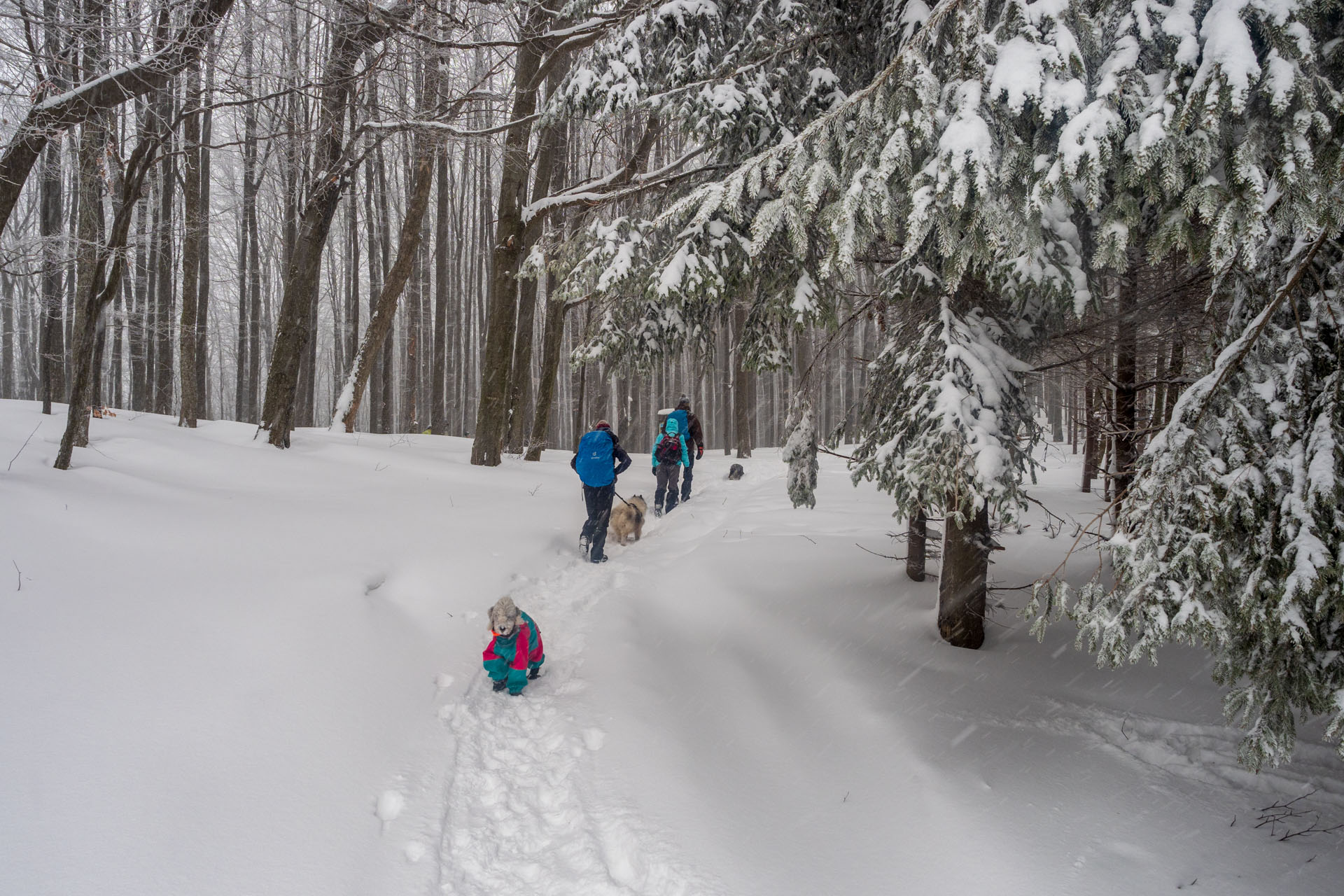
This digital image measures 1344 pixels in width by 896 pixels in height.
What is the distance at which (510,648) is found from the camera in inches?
184

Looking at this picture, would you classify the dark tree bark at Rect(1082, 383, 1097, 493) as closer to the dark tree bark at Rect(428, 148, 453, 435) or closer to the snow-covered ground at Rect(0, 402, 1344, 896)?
the snow-covered ground at Rect(0, 402, 1344, 896)

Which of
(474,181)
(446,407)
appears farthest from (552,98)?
(446,407)

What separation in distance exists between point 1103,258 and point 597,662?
14.2ft

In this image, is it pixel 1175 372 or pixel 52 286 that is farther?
pixel 52 286

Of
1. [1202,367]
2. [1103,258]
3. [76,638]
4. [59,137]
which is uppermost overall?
[59,137]

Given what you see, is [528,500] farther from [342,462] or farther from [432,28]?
[432,28]

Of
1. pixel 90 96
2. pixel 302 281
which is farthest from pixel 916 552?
pixel 302 281

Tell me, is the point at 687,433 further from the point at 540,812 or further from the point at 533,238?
the point at 540,812

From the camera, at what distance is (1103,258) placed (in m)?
3.17

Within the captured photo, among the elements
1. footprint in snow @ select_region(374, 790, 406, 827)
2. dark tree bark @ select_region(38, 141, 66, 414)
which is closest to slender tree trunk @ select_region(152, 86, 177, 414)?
dark tree bark @ select_region(38, 141, 66, 414)

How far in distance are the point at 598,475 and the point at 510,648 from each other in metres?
3.51

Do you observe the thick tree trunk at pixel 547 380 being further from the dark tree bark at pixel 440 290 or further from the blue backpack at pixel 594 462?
the dark tree bark at pixel 440 290

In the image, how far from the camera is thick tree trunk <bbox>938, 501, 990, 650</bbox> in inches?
209

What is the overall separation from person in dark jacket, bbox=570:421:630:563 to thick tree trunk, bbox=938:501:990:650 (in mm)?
3883
